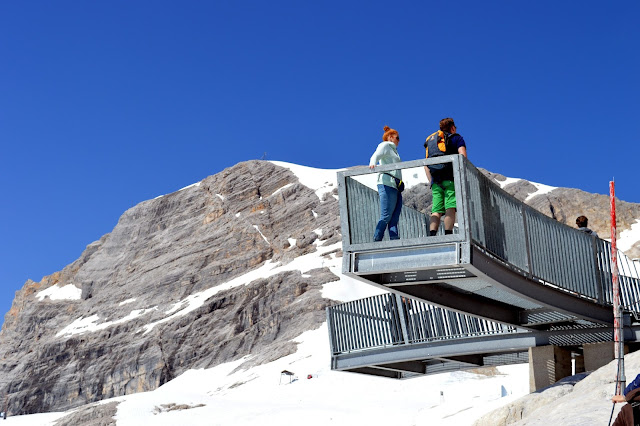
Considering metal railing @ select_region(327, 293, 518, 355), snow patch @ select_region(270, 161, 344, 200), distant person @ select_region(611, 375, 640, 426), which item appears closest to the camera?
distant person @ select_region(611, 375, 640, 426)

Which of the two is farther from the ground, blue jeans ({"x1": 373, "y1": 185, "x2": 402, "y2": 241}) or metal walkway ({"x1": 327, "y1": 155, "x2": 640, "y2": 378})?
blue jeans ({"x1": 373, "y1": 185, "x2": 402, "y2": 241})

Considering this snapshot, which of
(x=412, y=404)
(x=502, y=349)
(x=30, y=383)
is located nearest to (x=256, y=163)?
(x=30, y=383)

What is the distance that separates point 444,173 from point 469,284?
6.86ft

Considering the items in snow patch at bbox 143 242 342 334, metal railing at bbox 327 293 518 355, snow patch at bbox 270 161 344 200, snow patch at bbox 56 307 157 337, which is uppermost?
snow patch at bbox 270 161 344 200

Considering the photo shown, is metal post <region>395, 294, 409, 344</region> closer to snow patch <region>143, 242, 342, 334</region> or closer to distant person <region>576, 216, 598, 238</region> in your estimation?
distant person <region>576, 216, 598, 238</region>

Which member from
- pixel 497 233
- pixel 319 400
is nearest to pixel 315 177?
pixel 319 400

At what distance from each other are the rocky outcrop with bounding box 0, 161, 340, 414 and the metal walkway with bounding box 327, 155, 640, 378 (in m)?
53.1

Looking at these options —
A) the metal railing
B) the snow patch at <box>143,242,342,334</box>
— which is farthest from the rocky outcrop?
the metal railing

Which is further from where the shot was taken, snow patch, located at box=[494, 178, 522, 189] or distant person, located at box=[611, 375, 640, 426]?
snow patch, located at box=[494, 178, 522, 189]

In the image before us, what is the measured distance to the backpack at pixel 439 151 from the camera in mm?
13242

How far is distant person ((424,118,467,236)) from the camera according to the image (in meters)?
13.2

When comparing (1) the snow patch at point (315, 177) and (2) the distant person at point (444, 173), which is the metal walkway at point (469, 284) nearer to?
(2) the distant person at point (444, 173)

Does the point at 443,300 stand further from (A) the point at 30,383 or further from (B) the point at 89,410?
(A) the point at 30,383

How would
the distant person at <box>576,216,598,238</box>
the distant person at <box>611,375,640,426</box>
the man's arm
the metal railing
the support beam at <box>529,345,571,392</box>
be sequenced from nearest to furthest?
the distant person at <box>611,375,640,426</box>
the man's arm
the distant person at <box>576,216,598,238</box>
the support beam at <box>529,345,571,392</box>
the metal railing
